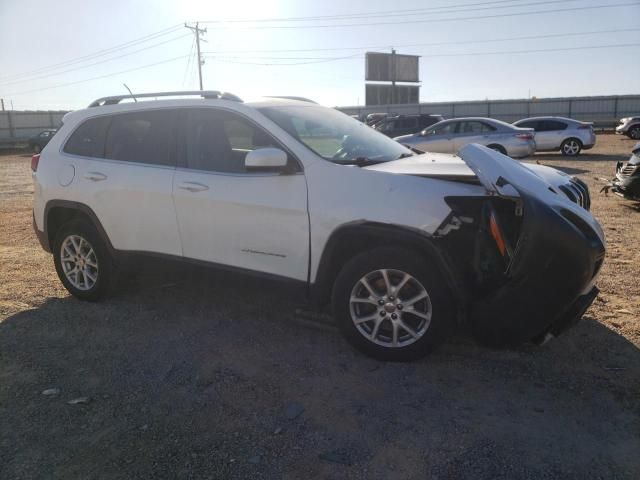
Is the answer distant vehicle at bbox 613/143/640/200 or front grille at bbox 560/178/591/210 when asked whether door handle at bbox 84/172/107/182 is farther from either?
distant vehicle at bbox 613/143/640/200

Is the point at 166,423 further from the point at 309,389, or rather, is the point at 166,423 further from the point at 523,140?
the point at 523,140

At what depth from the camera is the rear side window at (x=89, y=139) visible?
198 inches

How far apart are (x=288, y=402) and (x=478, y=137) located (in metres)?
14.6

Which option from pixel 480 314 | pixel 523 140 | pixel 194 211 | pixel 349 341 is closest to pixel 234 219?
pixel 194 211

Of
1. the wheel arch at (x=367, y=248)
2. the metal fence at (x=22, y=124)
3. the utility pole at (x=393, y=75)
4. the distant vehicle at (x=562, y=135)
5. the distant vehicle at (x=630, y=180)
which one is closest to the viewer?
the wheel arch at (x=367, y=248)

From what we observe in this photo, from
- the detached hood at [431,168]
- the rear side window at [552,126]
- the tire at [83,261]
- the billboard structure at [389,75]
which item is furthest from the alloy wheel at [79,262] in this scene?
the billboard structure at [389,75]

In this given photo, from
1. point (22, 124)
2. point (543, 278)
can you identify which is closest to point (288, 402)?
A: point (543, 278)

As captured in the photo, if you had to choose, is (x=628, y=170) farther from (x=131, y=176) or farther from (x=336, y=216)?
(x=131, y=176)

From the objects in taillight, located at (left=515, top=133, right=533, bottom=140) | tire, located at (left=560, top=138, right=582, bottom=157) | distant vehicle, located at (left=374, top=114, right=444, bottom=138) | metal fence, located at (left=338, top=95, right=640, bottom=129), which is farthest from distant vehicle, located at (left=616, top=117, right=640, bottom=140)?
taillight, located at (left=515, top=133, right=533, bottom=140)

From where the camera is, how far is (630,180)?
8383 mm

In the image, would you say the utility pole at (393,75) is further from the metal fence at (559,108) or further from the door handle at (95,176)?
the door handle at (95,176)

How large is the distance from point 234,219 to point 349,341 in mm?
1285

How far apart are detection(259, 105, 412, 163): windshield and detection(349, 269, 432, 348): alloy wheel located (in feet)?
3.11

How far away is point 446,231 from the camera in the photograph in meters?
3.43
